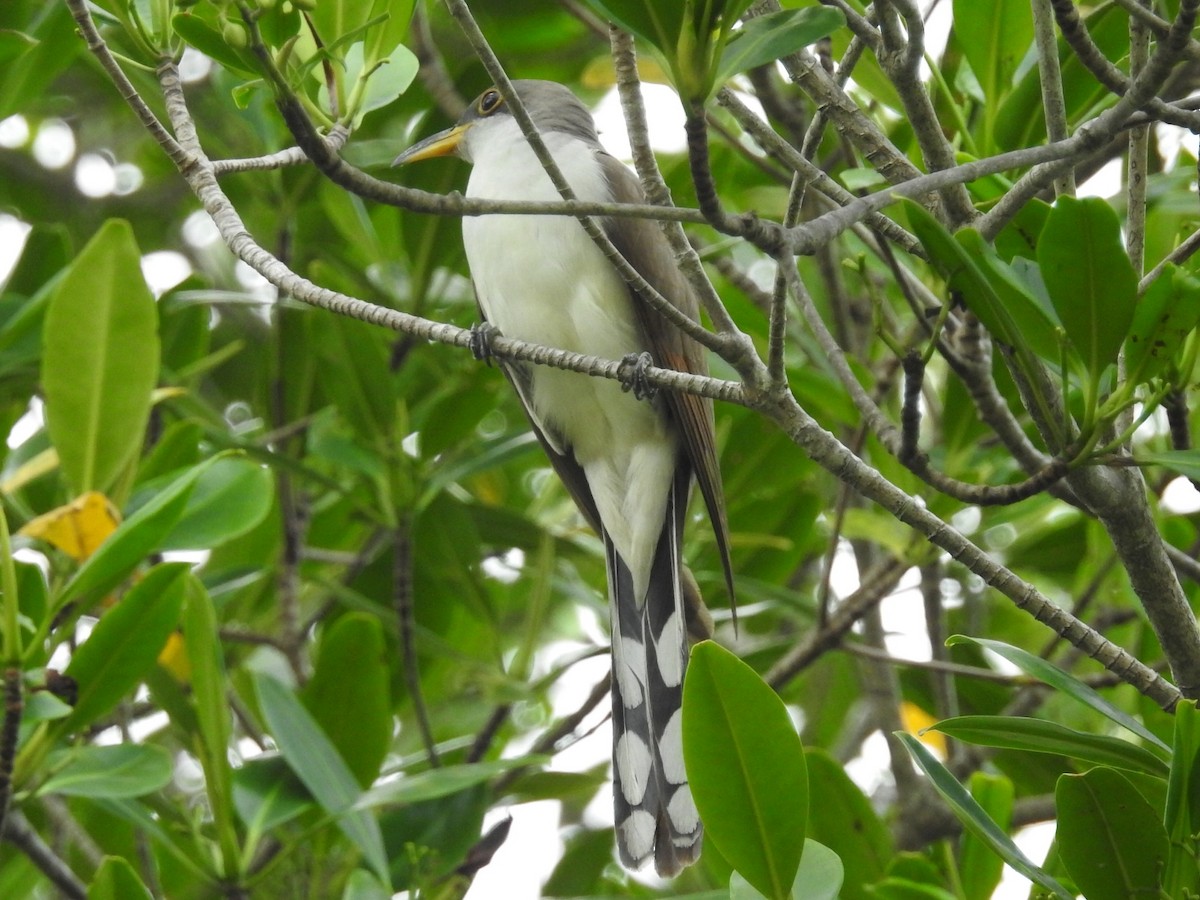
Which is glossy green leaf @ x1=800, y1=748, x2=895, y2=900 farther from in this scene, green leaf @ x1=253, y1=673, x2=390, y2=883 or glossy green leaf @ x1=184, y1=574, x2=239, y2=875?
glossy green leaf @ x1=184, y1=574, x2=239, y2=875

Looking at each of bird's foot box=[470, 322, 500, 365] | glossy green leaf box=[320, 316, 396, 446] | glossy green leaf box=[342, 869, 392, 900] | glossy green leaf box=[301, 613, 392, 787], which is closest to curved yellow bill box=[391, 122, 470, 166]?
glossy green leaf box=[320, 316, 396, 446]

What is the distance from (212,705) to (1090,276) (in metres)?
2.05

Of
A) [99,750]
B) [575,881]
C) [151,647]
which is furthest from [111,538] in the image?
[575,881]

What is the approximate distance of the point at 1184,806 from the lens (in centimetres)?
209

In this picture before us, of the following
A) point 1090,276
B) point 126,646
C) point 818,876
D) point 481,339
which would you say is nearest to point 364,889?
point 126,646

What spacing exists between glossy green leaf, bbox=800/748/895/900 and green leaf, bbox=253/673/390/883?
3.30ft

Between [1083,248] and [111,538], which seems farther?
[111,538]

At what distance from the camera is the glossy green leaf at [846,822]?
3.15 metres

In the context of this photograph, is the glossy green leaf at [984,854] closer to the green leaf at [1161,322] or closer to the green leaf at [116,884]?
the green leaf at [1161,322]

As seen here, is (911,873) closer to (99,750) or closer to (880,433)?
(880,433)

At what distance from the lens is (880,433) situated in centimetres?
282

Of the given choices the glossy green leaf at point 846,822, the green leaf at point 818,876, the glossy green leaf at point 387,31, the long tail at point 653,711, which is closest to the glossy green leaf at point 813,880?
the green leaf at point 818,876

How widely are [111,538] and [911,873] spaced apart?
68.7 inches

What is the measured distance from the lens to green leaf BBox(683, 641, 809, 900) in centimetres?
224
